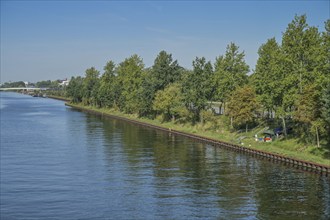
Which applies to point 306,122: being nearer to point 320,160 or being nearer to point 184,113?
point 320,160

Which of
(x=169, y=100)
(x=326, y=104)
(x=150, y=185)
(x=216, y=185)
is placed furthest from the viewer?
(x=169, y=100)

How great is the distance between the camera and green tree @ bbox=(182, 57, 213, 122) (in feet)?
364

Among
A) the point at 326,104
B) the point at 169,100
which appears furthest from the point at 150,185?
the point at 169,100

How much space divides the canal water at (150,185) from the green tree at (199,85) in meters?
23.6

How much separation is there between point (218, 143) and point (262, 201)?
4483cm

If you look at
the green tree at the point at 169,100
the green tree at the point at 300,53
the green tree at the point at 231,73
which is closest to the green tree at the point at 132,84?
the green tree at the point at 169,100

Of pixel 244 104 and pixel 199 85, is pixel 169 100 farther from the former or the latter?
pixel 244 104

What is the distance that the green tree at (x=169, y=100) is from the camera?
126 meters

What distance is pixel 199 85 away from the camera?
11281 centimetres

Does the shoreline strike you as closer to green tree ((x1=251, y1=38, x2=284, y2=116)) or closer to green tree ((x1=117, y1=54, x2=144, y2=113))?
green tree ((x1=251, y1=38, x2=284, y2=116))

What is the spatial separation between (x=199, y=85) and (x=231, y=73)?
37.2 ft

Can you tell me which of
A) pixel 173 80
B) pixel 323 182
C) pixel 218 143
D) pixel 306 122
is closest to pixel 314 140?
pixel 306 122

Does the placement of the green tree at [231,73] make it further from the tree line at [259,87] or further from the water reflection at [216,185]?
the water reflection at [216,185]

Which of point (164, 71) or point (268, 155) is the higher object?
point (164, 71)
